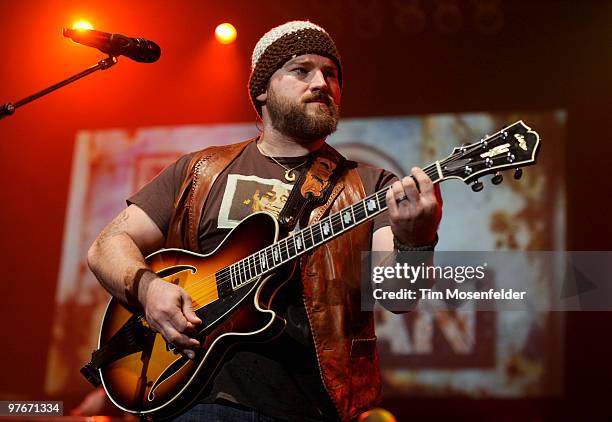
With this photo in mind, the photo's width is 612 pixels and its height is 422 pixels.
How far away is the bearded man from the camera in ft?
6.59

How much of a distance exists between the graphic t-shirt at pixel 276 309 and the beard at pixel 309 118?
0.10 metres

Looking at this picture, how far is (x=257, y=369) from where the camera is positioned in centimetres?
203

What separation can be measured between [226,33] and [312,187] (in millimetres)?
2781

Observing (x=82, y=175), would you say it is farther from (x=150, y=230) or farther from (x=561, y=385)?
(x=561, y=385)

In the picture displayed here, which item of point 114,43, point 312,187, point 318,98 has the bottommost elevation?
point 312,187

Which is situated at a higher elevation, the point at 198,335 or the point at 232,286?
the point at 232,286

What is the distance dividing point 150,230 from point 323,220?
0.68 m

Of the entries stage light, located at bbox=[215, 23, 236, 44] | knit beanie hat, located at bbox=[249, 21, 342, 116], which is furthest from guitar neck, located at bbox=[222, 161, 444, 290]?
stage light, located at bbox=[215, 23, 236, 44]

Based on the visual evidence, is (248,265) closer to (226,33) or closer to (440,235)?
(440,235)

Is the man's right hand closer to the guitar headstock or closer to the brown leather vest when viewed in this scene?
the brown leather vest

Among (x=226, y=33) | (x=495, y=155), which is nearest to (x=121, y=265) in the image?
(x=495, y=155)

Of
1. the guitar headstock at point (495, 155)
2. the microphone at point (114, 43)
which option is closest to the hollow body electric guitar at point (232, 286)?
the guitar headstock at point (495, 155)

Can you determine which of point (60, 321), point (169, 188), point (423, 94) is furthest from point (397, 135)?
point (60, 321)

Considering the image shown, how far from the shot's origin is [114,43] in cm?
254
